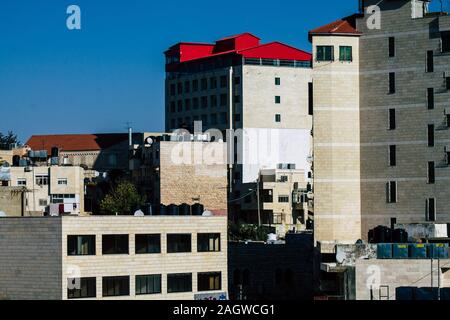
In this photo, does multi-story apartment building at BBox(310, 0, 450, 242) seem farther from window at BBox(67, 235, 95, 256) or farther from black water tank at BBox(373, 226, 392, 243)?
window at BBox(67, 235, 95, 256)

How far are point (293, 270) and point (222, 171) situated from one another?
43238 millimetres

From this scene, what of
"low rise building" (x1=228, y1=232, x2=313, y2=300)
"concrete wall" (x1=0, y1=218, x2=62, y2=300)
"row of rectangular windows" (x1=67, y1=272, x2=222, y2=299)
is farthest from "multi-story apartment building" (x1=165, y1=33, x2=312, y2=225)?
"concrete wall" (x1=0, y1=218, x2=62, y2=300)

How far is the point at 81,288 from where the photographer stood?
46688mm

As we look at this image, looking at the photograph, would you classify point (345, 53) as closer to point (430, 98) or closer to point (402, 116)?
point (402, 116)

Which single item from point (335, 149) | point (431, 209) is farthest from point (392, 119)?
point (431, 209)

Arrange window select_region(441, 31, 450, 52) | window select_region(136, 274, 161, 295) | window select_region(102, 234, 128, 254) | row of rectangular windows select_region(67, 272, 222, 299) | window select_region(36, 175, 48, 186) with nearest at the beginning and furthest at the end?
1. row of rectangular windows select_region(67, 272, 222, 299)
2. window select_region(102, 234, 128, 254)
3. window select_region(136, 274, 161, 295)
4. window select_region(441, 31, 450, 52)
5. window select_region(36, 175, 48, 186)

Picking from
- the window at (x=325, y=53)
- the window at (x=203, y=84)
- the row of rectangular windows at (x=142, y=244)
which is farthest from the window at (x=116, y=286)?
the window at (x=203, y=84)

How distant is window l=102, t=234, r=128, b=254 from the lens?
4866 cm

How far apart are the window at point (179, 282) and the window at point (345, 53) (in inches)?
928

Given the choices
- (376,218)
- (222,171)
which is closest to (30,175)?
(222,171)

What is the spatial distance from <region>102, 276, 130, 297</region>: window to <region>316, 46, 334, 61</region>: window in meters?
26.2

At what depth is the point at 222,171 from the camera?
117 meters

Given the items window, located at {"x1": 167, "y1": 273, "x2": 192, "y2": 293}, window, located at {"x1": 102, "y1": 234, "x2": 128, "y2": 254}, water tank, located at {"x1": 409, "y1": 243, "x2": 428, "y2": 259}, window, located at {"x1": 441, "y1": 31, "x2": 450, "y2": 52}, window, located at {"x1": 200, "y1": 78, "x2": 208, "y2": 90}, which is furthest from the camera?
window, located at {"x1": 200, "y1": 78, "x2": 208, "y2": 90}

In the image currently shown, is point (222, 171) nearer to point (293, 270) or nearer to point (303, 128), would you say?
point (303, 128)
